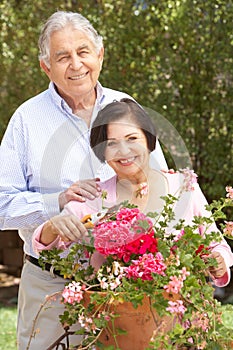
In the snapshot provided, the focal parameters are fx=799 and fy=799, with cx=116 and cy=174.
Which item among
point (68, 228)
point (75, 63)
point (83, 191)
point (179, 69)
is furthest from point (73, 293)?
point (179, 69)

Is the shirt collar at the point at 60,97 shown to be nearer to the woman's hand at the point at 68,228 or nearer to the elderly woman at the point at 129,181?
the elderly woman at the point at 129,181

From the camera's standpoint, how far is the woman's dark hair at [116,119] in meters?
2.18

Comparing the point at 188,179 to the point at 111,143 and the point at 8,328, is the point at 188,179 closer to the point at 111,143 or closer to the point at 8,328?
the point at 111,143

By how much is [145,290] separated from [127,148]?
394 mm

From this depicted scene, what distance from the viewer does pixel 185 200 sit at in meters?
2.22

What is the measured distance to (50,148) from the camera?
223 cm

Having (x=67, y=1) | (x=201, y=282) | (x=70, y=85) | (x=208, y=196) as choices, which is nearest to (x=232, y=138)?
(x=208, y=196)

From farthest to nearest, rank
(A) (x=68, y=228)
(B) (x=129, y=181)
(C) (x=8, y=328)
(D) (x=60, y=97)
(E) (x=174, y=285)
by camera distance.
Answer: (C) (x=8, y=328) < (D) (x=60, y=97) < (B) (x=129, y=181) < (A) (x=68, y=228) < (E) (x=174, y=285)

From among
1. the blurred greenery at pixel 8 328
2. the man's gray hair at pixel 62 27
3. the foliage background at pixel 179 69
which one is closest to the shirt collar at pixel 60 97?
the man's gray hair at pixel 62 27

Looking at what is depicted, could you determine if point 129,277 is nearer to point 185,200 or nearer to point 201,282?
point 201,282

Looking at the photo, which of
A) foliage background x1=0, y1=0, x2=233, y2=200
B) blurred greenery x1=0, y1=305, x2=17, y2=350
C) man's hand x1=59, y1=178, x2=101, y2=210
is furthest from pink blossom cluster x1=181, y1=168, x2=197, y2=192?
foliage background x1=0, y1=0, x2=233, y2=200

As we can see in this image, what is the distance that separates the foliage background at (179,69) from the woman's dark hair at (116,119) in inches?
136

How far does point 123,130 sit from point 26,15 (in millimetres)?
4114

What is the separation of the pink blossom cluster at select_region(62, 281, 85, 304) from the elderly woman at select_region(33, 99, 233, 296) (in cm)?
15
